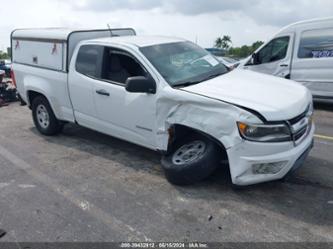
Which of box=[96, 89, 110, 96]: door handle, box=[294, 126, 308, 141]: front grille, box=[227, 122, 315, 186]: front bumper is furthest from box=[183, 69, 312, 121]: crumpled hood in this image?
box=[96, 89, 110, 96]: door handle

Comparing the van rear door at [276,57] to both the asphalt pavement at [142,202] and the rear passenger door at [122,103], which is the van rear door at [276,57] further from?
the rear passenger door at [122,103]

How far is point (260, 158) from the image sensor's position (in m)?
3.74

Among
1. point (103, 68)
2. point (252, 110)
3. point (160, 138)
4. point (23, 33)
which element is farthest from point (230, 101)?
point (23, 33)

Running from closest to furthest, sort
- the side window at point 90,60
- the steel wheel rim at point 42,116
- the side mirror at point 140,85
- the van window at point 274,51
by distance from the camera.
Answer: the side mirror at point 140,85 < the side window at point 90,60 < the steel wheel rim at point 42,116 < the van window at point 274,51

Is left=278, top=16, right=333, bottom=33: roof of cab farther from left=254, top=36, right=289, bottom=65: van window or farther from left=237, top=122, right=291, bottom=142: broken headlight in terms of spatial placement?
left=237, top=122, right=291, bottom=142: broken headlight

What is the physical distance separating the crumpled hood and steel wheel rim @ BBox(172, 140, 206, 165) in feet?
2.10

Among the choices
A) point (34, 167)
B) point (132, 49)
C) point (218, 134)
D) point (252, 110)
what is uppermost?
point (132, 49)

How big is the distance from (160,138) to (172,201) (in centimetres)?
84

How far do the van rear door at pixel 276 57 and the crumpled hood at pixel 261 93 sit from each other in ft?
14.5

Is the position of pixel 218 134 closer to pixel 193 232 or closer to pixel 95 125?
pixel 193 232

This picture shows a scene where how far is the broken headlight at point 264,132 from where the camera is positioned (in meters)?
3.68

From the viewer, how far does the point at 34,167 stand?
17.1 feet

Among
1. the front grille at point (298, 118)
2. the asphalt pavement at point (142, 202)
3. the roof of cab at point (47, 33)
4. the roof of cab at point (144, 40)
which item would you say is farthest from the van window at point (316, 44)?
the front grille at point (298, 118)

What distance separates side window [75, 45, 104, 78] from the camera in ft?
17.5
